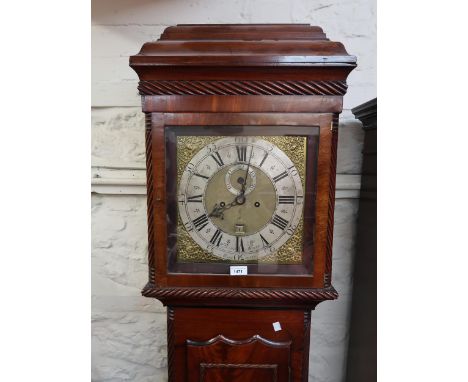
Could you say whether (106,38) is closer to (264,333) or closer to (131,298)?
(131,298)

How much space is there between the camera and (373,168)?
3.51ft

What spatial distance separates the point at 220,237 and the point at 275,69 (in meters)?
0.42

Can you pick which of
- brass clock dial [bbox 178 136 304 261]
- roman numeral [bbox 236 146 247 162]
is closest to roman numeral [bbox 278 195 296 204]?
brass clock dial [bbox 178 136 304 261]

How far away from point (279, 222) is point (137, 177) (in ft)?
1.92

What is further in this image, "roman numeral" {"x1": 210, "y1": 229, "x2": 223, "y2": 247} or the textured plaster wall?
the textured plaster wall

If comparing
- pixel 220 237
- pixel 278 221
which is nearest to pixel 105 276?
pixel 220 237

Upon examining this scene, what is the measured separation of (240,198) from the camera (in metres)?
0.84

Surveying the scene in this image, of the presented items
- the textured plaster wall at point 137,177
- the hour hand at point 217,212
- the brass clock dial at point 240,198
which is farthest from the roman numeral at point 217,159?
the textured plaster wall at point 137,177

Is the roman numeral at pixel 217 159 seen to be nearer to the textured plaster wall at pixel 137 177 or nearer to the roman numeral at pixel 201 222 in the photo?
the roman numeral at pixel 201 222

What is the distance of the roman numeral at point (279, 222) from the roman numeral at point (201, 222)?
17 centimetres

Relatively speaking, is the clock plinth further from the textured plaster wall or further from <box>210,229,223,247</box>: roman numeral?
the textured plaster wall

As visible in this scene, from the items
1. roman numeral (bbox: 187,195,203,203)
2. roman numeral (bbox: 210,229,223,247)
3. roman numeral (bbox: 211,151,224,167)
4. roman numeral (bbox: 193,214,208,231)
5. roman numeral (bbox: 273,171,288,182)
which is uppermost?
roman numeral (bbox: 211,151,224,167)

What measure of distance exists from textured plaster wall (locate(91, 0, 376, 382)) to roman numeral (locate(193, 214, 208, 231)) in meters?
0.42

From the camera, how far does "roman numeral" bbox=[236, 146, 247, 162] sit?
82cm
